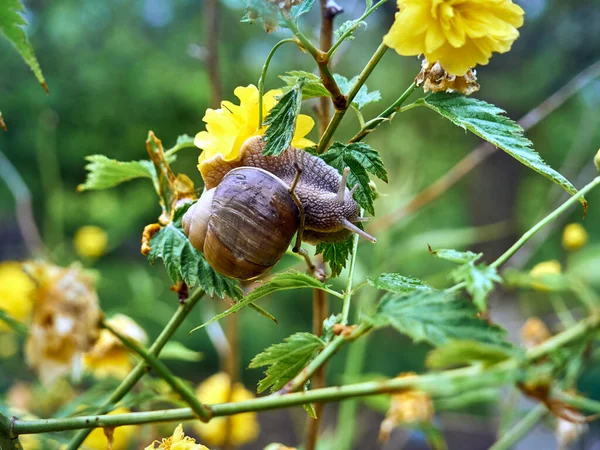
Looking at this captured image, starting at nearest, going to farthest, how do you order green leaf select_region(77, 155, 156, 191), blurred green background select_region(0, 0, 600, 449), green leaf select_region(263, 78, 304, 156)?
1. green leaf select_region(263, 78, 304, 156)
2. green leaf select_region(77, 155, 156, 191)
3. blurred green background select_region(0, 0, 600, 449)

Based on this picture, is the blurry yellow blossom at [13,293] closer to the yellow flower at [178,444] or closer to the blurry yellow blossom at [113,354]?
the blurry yellow blossom at [113,354]

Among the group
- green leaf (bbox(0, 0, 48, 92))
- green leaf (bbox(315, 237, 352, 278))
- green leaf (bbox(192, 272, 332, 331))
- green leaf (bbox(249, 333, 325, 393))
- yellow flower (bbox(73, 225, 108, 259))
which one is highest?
green leaf (bbox(0, 0, 48, 92))

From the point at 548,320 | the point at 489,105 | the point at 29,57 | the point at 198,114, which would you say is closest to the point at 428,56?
the point at 489,105

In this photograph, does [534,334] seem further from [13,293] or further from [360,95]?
[13,293]

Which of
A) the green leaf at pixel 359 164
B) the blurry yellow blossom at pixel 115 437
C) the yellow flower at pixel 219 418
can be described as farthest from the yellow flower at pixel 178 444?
the yellow flower at pixel 219 418

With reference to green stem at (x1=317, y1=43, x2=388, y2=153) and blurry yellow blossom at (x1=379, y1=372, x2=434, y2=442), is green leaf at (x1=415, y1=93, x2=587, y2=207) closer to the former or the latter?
green stem at (x1=317, y1=43, x2=388, y2=153)

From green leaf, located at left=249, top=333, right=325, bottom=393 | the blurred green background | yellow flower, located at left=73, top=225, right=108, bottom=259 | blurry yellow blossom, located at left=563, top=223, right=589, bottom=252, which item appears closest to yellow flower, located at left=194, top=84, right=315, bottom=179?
green leaf, located at left=249, top=333, right=325, bottom=393
